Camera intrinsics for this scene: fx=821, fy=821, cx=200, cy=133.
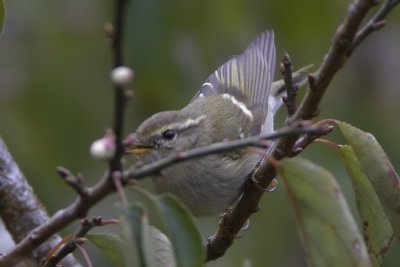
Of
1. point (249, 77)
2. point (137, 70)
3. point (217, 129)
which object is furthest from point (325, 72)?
point (249, 77)

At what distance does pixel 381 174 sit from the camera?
1994mm

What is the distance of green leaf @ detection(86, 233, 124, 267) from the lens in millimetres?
2141

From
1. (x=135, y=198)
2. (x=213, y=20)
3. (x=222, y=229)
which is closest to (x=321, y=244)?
(x=222, y=229)

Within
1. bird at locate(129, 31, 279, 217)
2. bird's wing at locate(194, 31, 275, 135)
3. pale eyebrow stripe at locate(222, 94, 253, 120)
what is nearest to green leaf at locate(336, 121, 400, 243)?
bird at locate(129, 31, 279, 217)

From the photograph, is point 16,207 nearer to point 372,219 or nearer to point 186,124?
point 186,124

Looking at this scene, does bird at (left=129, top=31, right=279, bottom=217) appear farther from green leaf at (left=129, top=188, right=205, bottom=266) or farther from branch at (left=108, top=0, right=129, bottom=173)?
branch at (left=108, top=0, right=129, bottom=173)

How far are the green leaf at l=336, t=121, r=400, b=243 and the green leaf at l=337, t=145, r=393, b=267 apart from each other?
0.15m

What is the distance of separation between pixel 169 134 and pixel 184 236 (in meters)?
1.86

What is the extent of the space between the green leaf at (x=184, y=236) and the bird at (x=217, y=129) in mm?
953

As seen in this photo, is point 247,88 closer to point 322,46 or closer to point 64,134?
point 322,46

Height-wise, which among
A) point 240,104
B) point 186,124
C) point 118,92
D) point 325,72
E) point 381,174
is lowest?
point 240,104

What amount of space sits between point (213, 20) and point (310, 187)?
7.85ft

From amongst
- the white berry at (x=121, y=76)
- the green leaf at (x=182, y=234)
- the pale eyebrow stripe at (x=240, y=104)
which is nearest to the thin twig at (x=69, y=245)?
the green leaf at (x=182, y=234)

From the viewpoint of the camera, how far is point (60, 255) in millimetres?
2152
